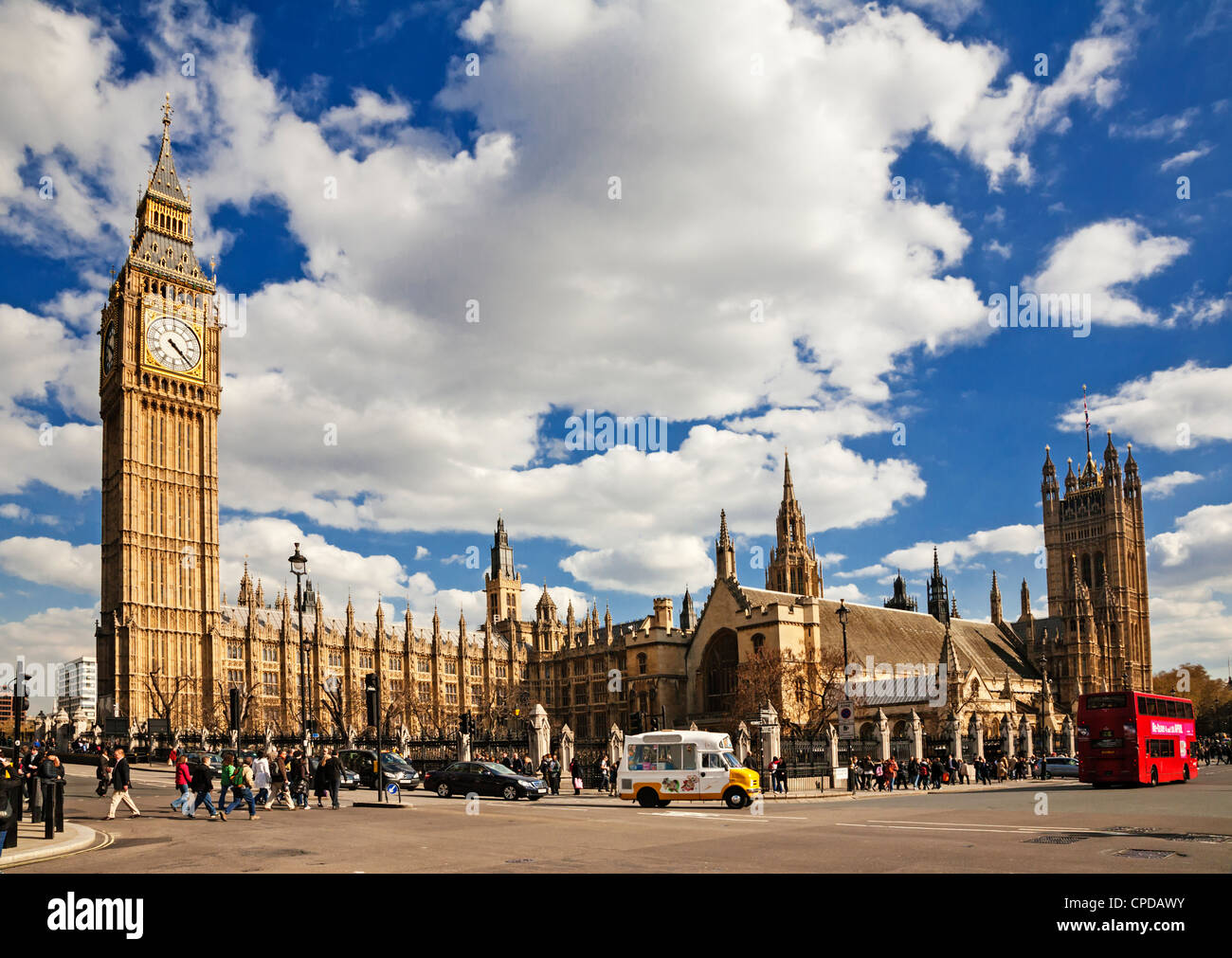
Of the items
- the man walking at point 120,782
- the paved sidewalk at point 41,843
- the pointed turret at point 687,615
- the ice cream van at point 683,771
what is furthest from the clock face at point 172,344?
the paved sidewalk at point 41,843

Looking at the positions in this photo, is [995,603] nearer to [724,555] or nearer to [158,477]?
[724,555]

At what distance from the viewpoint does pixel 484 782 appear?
111ft

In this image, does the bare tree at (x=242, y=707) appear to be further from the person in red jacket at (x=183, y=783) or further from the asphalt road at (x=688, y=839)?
the person in red jacket at (x=183, y=783)

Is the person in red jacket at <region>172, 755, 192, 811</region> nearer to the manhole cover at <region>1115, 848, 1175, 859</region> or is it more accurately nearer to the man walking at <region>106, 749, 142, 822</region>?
the man walking at <region>106, 749, 142, 822</region>

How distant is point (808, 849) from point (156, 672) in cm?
8816

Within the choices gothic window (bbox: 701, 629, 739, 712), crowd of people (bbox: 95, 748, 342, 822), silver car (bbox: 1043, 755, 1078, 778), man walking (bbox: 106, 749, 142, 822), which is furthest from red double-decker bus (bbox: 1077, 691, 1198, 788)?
gothic window (bbox: 701, 629, 739, 712)

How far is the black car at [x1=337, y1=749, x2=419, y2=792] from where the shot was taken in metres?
37.1

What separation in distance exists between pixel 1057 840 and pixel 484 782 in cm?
2031

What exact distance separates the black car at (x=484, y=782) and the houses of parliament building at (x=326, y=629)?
37.8 metres

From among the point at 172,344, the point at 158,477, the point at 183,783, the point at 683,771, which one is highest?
the point at 172,344

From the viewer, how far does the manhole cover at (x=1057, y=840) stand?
17217 millimetres

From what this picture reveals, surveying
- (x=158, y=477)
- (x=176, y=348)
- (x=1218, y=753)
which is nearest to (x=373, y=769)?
(x=1218, y=753)
